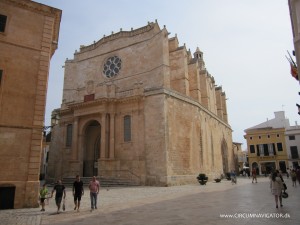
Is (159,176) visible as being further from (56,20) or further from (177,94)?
(56,20)

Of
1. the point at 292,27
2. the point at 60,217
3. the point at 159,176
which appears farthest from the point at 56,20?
the point at 159,176

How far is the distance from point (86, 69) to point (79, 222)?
26162 mm

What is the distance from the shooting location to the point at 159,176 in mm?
20000

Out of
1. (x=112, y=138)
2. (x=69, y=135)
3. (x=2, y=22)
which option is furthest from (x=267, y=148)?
(x=2, y=22)

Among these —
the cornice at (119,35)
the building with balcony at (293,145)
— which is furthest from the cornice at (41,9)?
the building with balcony at (293,145)

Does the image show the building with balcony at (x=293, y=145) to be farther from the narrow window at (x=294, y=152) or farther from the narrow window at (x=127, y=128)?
the narrow window at (x=127, y=128)

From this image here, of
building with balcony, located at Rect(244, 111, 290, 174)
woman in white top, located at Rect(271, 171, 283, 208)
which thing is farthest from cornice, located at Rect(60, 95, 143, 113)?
building with balcony, located at Rect(244, 111, 290, 174)

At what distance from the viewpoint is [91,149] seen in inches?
997

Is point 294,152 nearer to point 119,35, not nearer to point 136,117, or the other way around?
point 136,117

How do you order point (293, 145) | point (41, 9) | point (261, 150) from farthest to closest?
point (261, 150)
point (293, 145)
point (41, 9)

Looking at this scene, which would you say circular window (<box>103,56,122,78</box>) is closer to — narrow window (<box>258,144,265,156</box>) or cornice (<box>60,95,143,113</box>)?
cornice (<box>60,95,143,113</box>)

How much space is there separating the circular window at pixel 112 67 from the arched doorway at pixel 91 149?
7.14 meters

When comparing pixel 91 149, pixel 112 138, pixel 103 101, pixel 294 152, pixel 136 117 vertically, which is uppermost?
pixel 103 101

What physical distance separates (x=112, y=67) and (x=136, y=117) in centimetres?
1029
